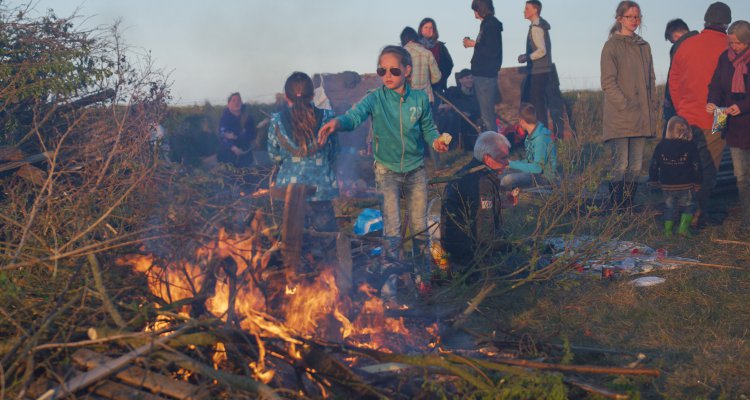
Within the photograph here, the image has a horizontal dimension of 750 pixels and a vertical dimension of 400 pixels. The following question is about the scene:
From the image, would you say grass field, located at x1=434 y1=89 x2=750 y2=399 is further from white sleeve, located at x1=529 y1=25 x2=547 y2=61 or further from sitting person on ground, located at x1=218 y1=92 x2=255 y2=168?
sitting person on ground, located at x1=218 y1=92 x2=255 y2=168

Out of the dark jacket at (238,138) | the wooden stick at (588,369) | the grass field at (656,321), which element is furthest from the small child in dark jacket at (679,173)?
the dark jacket at (238,138)

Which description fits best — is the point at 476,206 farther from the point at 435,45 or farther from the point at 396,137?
the point at 435,45

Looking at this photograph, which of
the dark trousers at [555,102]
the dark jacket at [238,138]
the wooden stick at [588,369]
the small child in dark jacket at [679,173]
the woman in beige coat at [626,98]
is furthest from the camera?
the dark jacket at [238,138]

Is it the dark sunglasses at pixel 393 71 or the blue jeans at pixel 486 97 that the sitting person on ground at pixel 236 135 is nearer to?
the blue jeans at pixel 486 97

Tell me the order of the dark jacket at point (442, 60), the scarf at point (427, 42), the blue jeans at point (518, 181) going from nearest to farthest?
the blue jeans at point (518, 181) < the scarf at point (427, 42) < the dark jacket at point (442, 60)

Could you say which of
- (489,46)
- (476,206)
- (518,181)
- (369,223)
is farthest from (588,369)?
(489,46)

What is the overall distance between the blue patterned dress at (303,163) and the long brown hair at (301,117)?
5cm

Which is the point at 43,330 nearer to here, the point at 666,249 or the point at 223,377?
the point at 223,377

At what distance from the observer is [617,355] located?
14.9 feet

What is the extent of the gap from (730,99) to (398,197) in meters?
4.21

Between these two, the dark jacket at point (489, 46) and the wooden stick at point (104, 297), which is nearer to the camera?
the wooden stick at point (104, 297)

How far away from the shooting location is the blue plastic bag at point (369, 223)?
25.3 ft

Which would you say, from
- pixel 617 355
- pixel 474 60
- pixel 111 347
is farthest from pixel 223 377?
pixel 474 60

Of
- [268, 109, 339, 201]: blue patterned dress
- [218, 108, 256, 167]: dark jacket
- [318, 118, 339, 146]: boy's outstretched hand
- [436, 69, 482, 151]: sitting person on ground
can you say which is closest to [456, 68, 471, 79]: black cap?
[436, 69, 482, 151]: sitting person on ground
